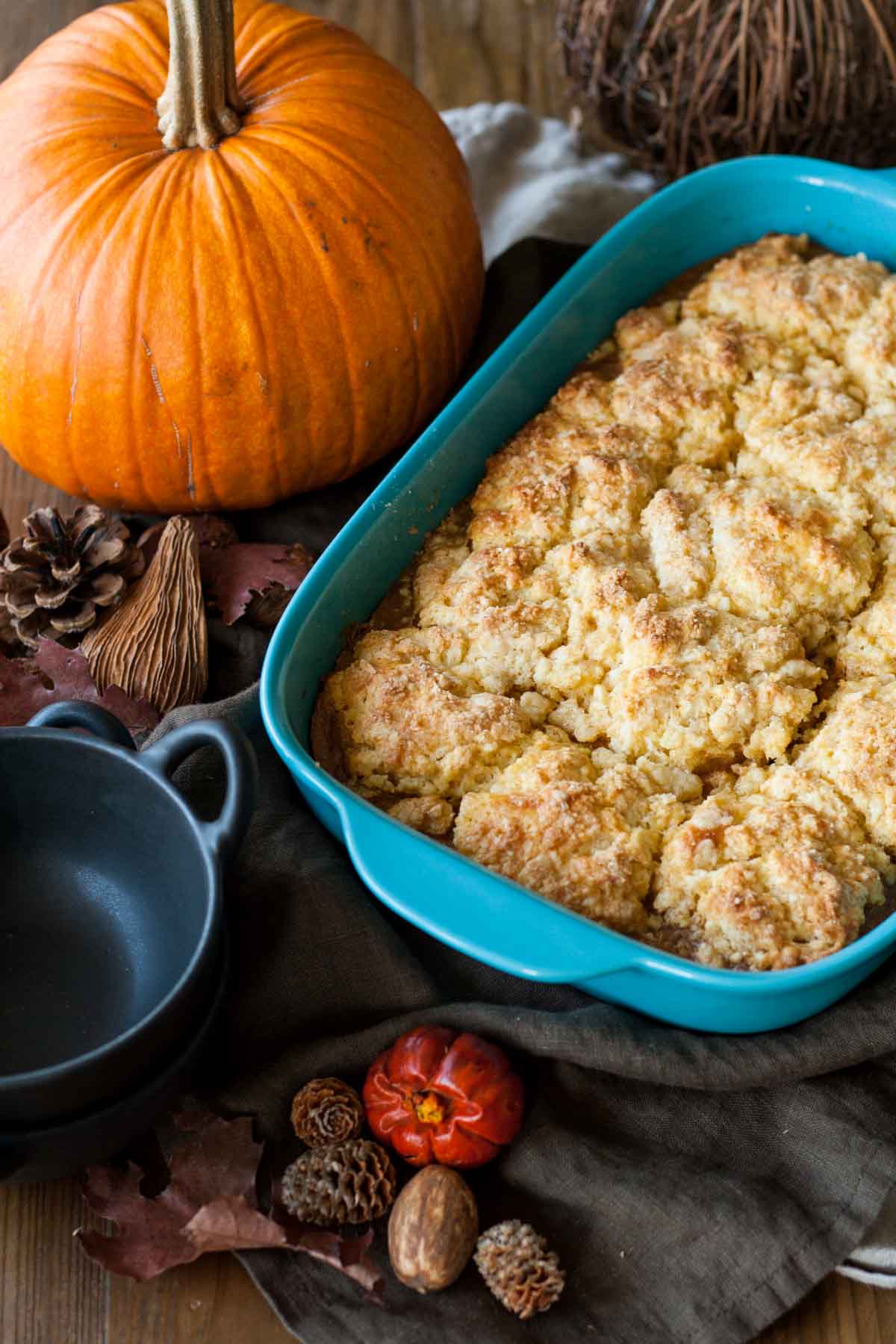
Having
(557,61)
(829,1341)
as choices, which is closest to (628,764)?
(829,1341)

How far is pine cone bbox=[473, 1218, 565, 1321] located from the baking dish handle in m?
0.25

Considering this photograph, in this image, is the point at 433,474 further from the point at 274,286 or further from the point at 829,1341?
the point at 829,1341

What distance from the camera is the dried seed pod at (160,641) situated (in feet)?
5.67

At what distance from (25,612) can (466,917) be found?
75 centimetres

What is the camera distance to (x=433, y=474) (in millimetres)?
1770

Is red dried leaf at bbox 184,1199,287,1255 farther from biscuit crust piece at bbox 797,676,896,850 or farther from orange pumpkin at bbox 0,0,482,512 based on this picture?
orange pumpkin at bbox 0,0,482,512

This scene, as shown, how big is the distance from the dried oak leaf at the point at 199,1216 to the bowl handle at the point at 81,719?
0.40 m

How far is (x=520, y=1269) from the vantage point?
133 centimetres

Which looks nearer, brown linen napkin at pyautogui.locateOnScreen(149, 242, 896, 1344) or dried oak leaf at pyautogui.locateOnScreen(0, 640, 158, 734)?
brown linen napkin at pyautogui.locateOnScreen(149, 242, 896, 1344)

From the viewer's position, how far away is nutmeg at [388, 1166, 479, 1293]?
1.32m

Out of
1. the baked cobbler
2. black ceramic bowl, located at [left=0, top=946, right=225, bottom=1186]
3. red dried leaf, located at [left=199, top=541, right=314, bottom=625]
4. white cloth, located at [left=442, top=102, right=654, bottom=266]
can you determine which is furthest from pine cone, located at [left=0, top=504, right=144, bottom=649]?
white cloth, located at [left=442, top=102, right=654, bottom=266]

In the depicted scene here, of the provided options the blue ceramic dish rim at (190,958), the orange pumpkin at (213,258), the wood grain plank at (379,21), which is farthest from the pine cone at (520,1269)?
the wood grain plank at (379,21)

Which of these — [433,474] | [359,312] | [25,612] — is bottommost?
[25,612]

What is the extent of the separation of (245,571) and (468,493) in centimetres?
31
